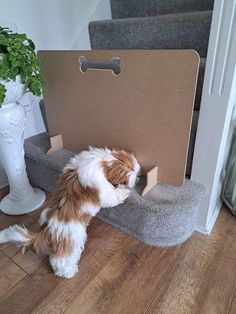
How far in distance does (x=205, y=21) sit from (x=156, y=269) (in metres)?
1.04

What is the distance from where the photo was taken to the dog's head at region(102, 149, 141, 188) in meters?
0.78

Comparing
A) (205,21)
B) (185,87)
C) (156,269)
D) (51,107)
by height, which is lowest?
(156,269)

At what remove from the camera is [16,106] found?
3.28ft

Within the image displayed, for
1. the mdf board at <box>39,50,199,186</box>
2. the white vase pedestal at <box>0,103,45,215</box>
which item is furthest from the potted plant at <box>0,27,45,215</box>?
the mdf board at <box>39,50,199,186</box>

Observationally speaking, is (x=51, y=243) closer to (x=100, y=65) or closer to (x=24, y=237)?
(x=24, y=237)

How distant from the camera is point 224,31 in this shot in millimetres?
672

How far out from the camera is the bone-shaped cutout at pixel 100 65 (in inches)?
34.4

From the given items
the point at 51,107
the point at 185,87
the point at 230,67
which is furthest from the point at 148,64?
the point at 51,107

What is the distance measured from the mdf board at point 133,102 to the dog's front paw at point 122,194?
0.17 m

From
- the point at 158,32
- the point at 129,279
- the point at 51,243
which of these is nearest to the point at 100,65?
the point at 158,32

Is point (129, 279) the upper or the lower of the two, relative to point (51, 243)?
lower

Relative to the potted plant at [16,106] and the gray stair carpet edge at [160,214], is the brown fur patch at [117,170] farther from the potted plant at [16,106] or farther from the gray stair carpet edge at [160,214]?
the potted plant at [16,106]

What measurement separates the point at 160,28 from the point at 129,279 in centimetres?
109

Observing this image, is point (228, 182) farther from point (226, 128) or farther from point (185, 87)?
point (185, 87)
